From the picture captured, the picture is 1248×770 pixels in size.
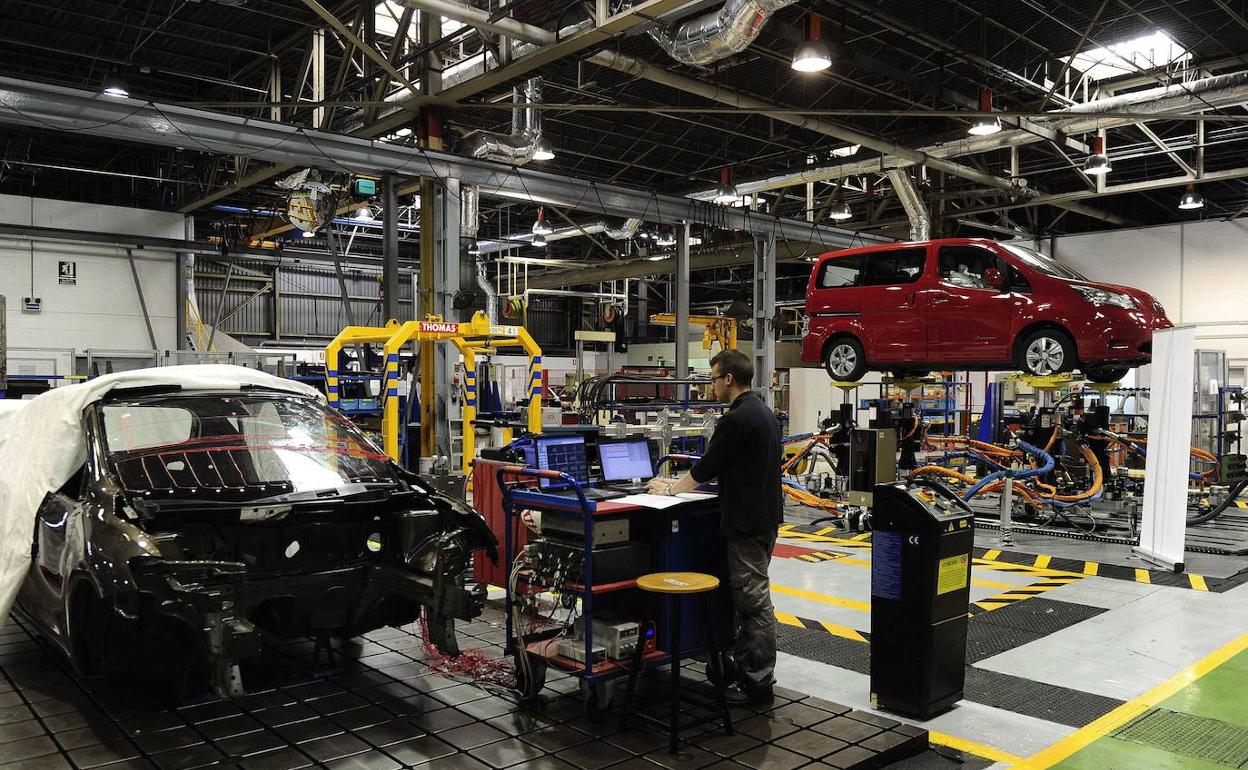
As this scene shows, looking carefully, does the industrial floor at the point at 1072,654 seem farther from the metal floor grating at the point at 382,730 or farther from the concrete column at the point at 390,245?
the concrete column at the point at 390,245

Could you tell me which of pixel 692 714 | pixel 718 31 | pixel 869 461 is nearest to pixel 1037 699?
pixel 692 714

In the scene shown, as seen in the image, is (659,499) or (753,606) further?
(659,499)

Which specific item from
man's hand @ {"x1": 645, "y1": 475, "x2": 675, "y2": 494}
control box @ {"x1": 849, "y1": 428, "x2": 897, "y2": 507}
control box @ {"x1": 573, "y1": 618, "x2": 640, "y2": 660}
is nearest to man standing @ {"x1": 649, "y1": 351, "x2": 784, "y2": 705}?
man's hand @ {"x1": 645, "y1": 475, "x2": 675, "y2": 494}

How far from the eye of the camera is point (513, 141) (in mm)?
11422

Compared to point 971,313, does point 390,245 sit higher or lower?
higher

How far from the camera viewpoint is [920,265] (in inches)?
387

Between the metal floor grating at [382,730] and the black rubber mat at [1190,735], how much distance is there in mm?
1104

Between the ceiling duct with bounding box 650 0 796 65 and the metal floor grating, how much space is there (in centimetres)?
550

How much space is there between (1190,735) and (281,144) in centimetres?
1025

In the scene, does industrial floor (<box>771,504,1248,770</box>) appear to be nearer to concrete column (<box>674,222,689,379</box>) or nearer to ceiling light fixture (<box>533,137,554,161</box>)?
ceiling light fixture (<box>533,137,554,161</box>)

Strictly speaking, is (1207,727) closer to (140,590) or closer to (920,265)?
(140,590)

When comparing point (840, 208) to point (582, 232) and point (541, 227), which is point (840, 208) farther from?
point (541, 227)

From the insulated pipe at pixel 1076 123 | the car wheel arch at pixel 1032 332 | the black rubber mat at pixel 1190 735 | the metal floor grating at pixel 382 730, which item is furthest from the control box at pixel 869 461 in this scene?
the metal floor grating at pixel 382 730

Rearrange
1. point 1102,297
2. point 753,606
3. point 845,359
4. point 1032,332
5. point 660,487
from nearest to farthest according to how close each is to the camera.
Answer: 1. point 753,606
2. point 660,487
3. point 1102,297
4. point 1032,332
5. point 845,359
